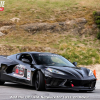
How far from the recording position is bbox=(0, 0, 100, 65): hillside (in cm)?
3625

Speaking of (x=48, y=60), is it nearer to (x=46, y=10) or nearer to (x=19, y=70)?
(x=19, y=70)

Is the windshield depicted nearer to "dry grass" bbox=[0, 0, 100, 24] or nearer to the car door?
the car door

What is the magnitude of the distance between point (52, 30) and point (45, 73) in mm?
33609

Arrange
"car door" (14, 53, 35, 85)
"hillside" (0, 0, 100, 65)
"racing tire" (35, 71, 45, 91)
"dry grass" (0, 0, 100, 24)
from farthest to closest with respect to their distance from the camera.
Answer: "dry grass" (0, 0, 100, 24) → "hillside" (0, 0, 100, 65) → "car door" (14, 53, 35, 85) → "racing tire" (35, 71, 45, 91)

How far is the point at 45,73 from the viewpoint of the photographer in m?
9.27

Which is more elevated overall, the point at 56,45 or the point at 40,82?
the point at 40,82

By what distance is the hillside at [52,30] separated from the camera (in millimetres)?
36250

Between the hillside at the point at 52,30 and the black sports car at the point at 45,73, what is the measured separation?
887 inches

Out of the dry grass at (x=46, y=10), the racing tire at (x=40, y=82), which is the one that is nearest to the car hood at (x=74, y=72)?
the racing tire at (x=40, y=82)

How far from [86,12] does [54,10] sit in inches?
224

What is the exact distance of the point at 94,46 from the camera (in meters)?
39.5

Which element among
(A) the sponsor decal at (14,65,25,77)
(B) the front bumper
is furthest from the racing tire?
(A) the sponsor decal at (14,65,25,77)

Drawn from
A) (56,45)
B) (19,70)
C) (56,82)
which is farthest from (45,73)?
(56,45)

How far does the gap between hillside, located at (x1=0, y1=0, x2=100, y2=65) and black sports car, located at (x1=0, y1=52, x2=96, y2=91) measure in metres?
22.5
